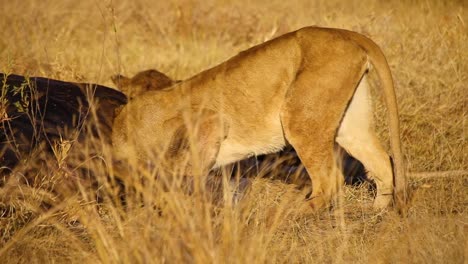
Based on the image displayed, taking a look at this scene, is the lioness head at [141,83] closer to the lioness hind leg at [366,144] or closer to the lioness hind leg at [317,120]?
the lioness hind leg at [317,120]

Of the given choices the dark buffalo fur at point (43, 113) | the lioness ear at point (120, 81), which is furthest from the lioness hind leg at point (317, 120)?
the lioness ear at point (120, 81)

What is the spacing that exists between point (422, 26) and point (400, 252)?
5.24 metres

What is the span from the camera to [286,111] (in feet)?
15.1

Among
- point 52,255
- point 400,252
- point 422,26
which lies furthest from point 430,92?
point 52,255

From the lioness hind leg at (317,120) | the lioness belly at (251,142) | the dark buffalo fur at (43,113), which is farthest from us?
the lioness belly at (251,142)

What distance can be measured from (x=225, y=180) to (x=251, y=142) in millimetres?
991

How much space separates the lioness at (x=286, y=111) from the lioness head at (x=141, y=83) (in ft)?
1.28

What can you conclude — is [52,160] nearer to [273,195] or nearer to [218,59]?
[273,195]

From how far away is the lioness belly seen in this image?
15.6 feet

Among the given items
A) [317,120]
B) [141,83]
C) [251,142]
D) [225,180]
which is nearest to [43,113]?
[141,83]

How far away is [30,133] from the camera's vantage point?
464 cm

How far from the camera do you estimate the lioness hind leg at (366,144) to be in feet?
15.9

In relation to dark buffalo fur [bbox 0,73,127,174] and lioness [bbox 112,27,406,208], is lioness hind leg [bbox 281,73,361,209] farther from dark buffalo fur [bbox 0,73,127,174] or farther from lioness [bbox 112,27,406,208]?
dark buffalo fur [bbox 0,73,127,174]

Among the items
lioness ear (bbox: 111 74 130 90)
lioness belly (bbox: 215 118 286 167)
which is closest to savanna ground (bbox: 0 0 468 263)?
lioness ear (bbox: 111 74 130 90)
